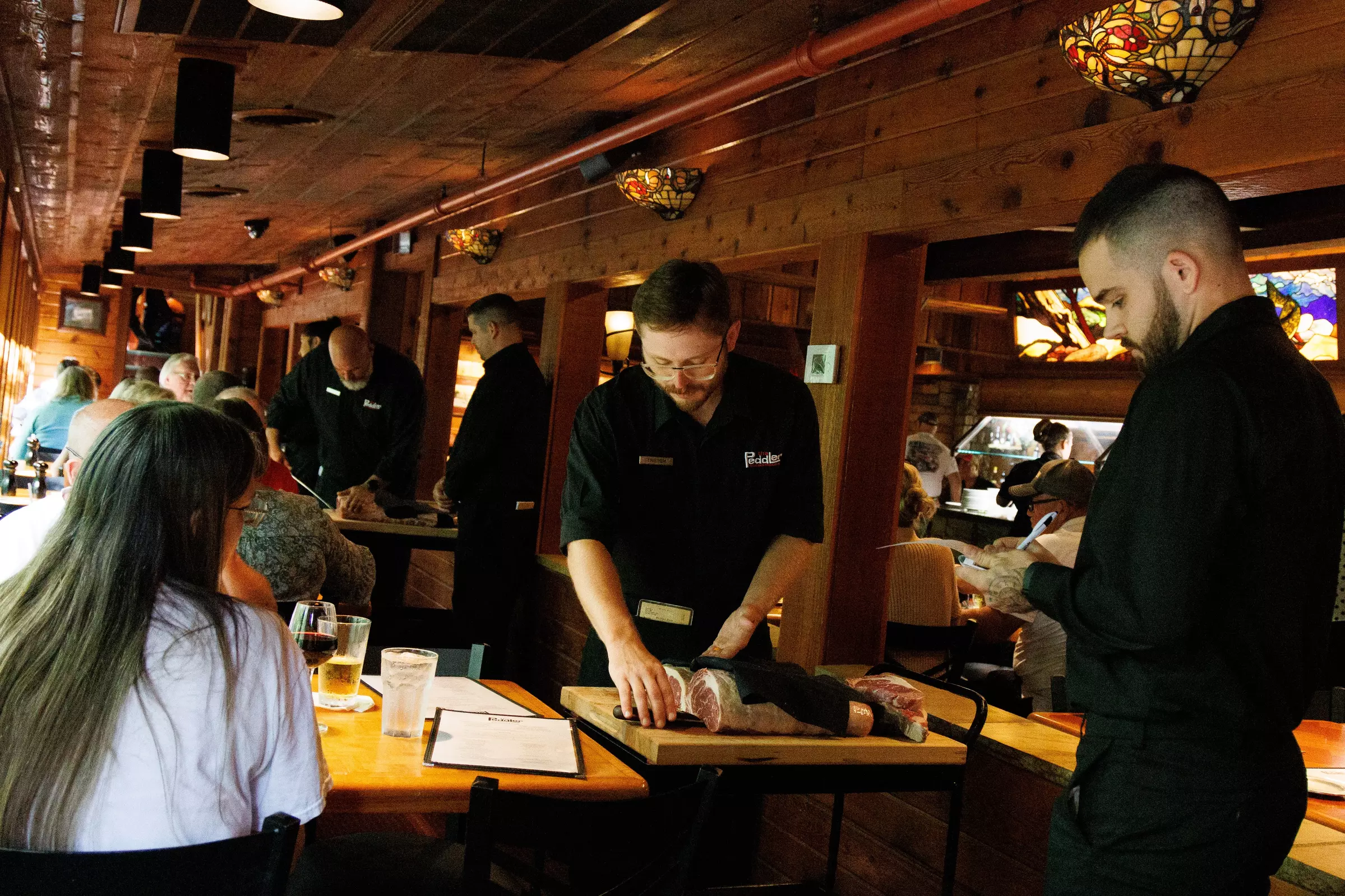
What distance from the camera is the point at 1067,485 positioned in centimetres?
429

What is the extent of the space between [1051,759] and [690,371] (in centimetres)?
126

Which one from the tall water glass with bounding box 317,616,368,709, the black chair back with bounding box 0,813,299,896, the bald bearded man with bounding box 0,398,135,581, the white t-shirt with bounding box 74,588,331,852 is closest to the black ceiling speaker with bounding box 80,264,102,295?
the bald bearded man with bounding box 0,398,135,581

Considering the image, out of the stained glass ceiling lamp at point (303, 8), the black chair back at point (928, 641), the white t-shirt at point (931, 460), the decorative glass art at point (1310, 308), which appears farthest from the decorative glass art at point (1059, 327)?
the stained glass ceiling lamp at point (303, 8)

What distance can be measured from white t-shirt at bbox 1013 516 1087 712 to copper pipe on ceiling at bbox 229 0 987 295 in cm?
172

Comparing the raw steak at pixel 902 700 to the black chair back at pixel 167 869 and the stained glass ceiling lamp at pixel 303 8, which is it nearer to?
the black chair back at pixel 167 869

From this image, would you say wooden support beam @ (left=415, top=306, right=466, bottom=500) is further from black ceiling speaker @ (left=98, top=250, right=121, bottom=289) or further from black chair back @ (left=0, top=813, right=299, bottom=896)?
black chair back @ (left=0, top=813, right=299, bottom=896)

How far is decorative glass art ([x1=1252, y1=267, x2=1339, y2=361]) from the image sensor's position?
707cm

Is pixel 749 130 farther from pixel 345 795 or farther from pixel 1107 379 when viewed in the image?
pixel 1107 379

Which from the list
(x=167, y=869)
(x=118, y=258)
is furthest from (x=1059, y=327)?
(x=167, y=869)

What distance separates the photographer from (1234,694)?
164 centimetres

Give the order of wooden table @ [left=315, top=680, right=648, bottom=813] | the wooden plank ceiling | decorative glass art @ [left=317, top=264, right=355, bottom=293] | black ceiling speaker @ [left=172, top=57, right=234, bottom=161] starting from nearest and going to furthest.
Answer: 1. wooden table @ [left=315, top=680, right=648, bottom=813]
2. the wooden plank ceiling
3. black ceiling speaker @ [left=172, top=57, right=234, bottom=161]
4. decorative glass art @ [left=317, top=264, right=355, bottom=293]

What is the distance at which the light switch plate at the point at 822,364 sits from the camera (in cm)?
398

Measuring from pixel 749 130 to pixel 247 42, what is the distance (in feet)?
6.29

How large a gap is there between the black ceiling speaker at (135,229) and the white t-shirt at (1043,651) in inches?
262
